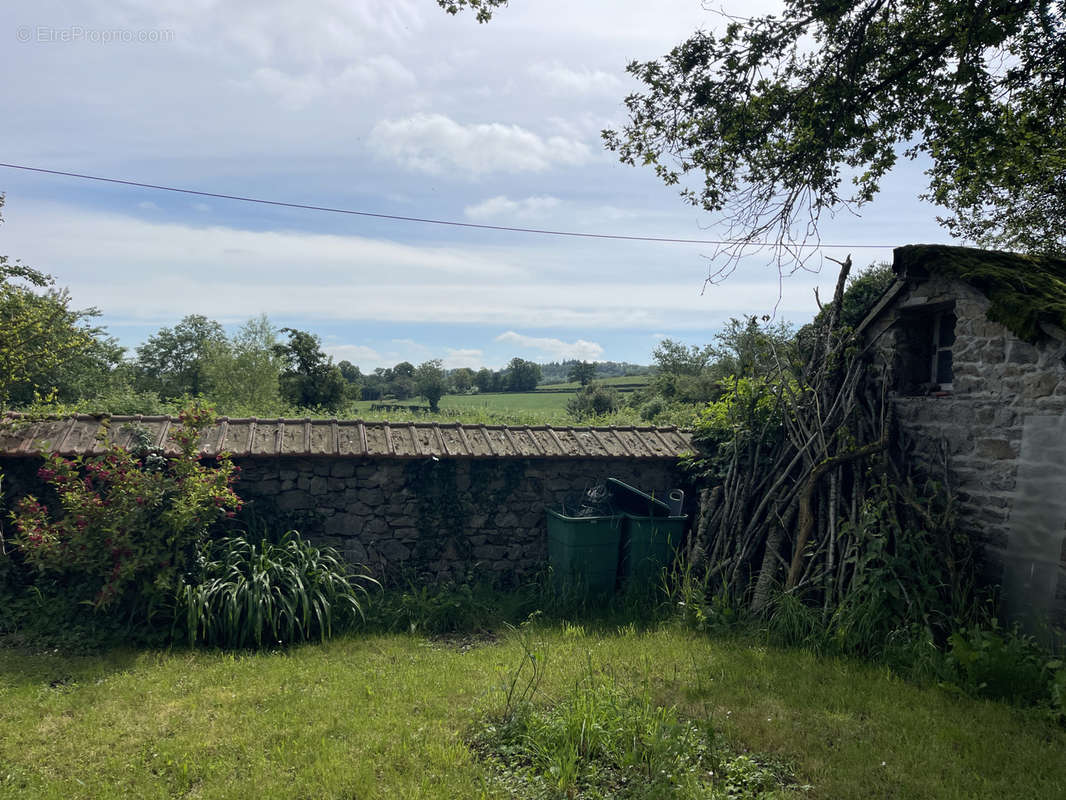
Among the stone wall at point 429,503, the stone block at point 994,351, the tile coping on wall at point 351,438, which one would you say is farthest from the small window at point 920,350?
the stone wall at point 429,503

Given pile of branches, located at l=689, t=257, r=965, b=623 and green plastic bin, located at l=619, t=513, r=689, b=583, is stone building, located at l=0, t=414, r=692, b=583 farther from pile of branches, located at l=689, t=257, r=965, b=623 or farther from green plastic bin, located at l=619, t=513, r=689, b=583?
pile of branches, located at l=689, t=257, r=965, b=623

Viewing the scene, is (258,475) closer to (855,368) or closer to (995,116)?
Answer: (855,368)

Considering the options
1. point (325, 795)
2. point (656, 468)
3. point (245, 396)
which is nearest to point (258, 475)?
point (325, 795)

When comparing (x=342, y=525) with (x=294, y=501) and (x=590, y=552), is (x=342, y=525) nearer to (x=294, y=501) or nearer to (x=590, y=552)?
(x=294, y=501)

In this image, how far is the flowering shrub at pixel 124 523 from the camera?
225 inches

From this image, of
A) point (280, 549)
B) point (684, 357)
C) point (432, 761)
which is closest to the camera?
point (432, 761)

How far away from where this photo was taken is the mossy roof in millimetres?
5320

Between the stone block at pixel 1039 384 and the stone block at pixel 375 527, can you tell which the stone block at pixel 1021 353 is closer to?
the stone block at pixel 1039 384

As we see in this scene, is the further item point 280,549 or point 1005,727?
point 280,549

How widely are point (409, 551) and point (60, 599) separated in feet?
11.1

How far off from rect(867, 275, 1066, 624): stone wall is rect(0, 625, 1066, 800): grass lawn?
152cm

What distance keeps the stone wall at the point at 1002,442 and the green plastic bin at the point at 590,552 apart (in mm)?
3293

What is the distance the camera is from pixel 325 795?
345 cm

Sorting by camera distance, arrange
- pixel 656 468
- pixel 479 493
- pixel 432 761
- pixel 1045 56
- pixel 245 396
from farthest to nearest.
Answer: pixel 245 396 → pixel 656 468 → pixel 479 493 → pixel 1045 56 → pixel 432 761
